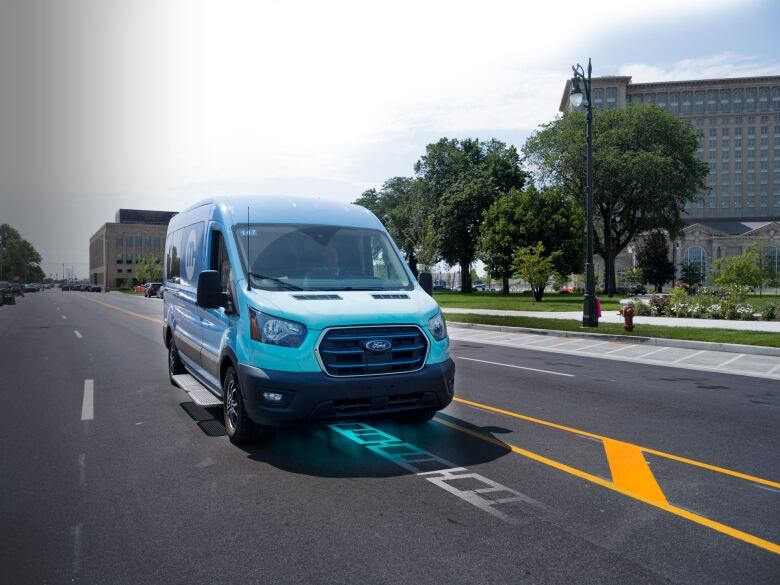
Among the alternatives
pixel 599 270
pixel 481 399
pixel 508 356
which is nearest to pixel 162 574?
pixel 481 399

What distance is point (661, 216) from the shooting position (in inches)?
2309

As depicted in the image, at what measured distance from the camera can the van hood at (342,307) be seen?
542 centimetres

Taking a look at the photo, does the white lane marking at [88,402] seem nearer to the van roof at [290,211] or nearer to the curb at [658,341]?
the van roof at [290,211]

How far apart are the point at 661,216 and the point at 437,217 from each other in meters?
21.4

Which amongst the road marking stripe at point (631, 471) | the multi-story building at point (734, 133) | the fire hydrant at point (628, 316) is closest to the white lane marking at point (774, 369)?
the fire hydrant at point (628, 316)

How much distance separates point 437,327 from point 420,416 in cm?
105

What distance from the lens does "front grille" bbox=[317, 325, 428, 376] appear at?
5.39 m

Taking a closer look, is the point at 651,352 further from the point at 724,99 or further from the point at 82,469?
the point at 724,99

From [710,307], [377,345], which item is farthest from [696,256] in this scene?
[377,345]

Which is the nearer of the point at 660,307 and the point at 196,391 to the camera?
the point at 196,391

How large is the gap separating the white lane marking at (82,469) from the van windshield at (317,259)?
222 cm

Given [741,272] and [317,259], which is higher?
[317,259]

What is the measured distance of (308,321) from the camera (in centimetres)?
538

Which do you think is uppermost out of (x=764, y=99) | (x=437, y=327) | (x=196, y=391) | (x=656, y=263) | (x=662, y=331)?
(x=764, y=99)
